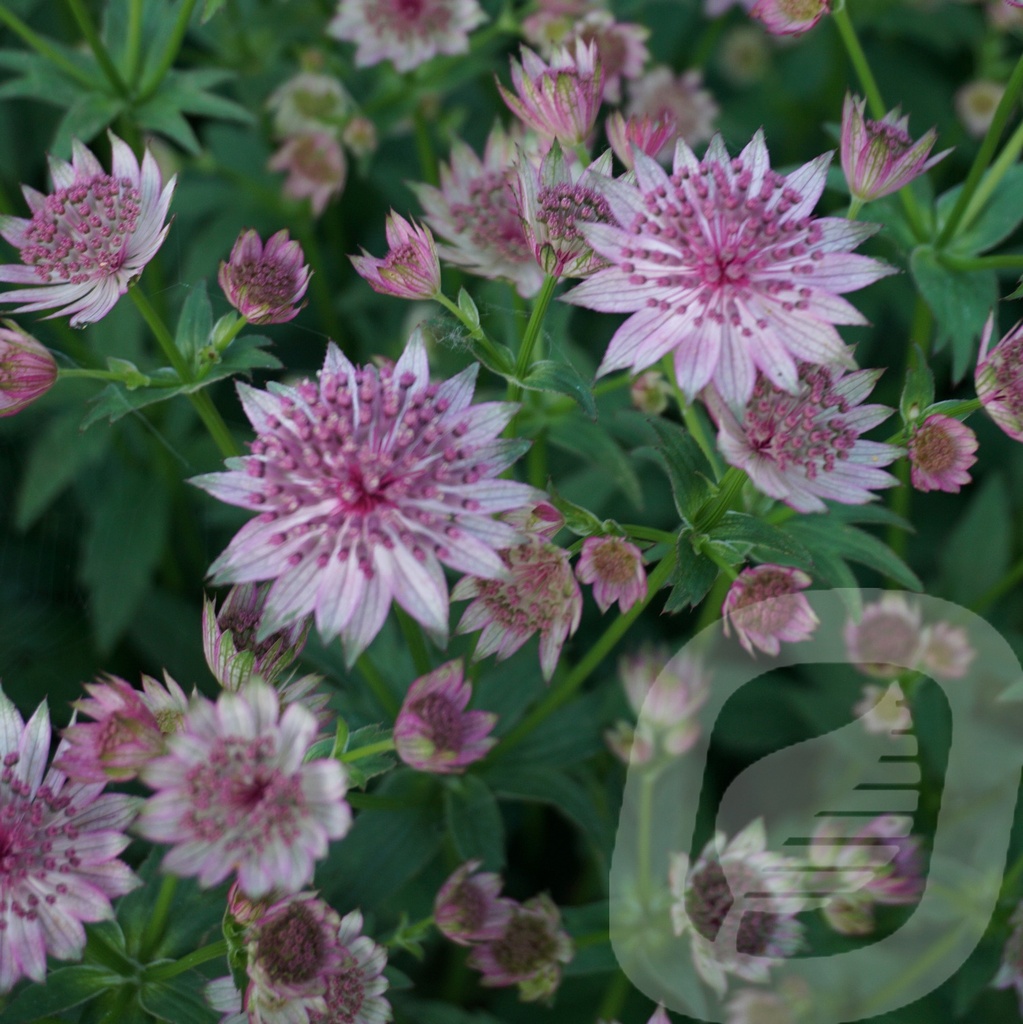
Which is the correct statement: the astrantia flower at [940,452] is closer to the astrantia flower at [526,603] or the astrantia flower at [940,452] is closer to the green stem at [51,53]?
the astrantia flower at [526,603]

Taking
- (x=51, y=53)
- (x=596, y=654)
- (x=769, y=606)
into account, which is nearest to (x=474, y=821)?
(x=596, y=654)

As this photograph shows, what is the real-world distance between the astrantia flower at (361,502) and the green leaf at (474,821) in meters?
0.46

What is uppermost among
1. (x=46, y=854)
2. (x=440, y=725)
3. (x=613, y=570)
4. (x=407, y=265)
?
(x=407, y=265)

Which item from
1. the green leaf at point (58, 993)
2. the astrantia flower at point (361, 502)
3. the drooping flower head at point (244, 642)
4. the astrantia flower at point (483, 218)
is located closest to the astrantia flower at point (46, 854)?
the green leaf at point (58, 993)

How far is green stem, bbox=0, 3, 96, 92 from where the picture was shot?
170cm

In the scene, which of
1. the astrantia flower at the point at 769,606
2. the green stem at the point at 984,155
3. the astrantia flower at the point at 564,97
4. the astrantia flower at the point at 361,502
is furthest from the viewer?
the green stem at the point at 984,155

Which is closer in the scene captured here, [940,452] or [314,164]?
[940,452]

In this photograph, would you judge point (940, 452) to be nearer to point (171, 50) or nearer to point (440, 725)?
point (440, 725)

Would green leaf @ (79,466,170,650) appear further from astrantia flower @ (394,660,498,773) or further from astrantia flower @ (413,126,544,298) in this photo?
astrantia flower @ (394,660,498,773)

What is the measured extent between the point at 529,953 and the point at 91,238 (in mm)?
1013

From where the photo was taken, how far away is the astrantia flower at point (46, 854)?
1.10 metres

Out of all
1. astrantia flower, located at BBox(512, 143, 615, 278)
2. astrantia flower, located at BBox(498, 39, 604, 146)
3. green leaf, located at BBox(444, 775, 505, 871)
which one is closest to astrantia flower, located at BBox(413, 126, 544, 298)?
astrantia flower, located at BBox(498, 39, 604, 146)

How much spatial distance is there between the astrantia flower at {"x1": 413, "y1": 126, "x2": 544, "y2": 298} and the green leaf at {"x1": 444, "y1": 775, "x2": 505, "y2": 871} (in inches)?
26.6

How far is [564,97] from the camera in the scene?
52.6 inches
